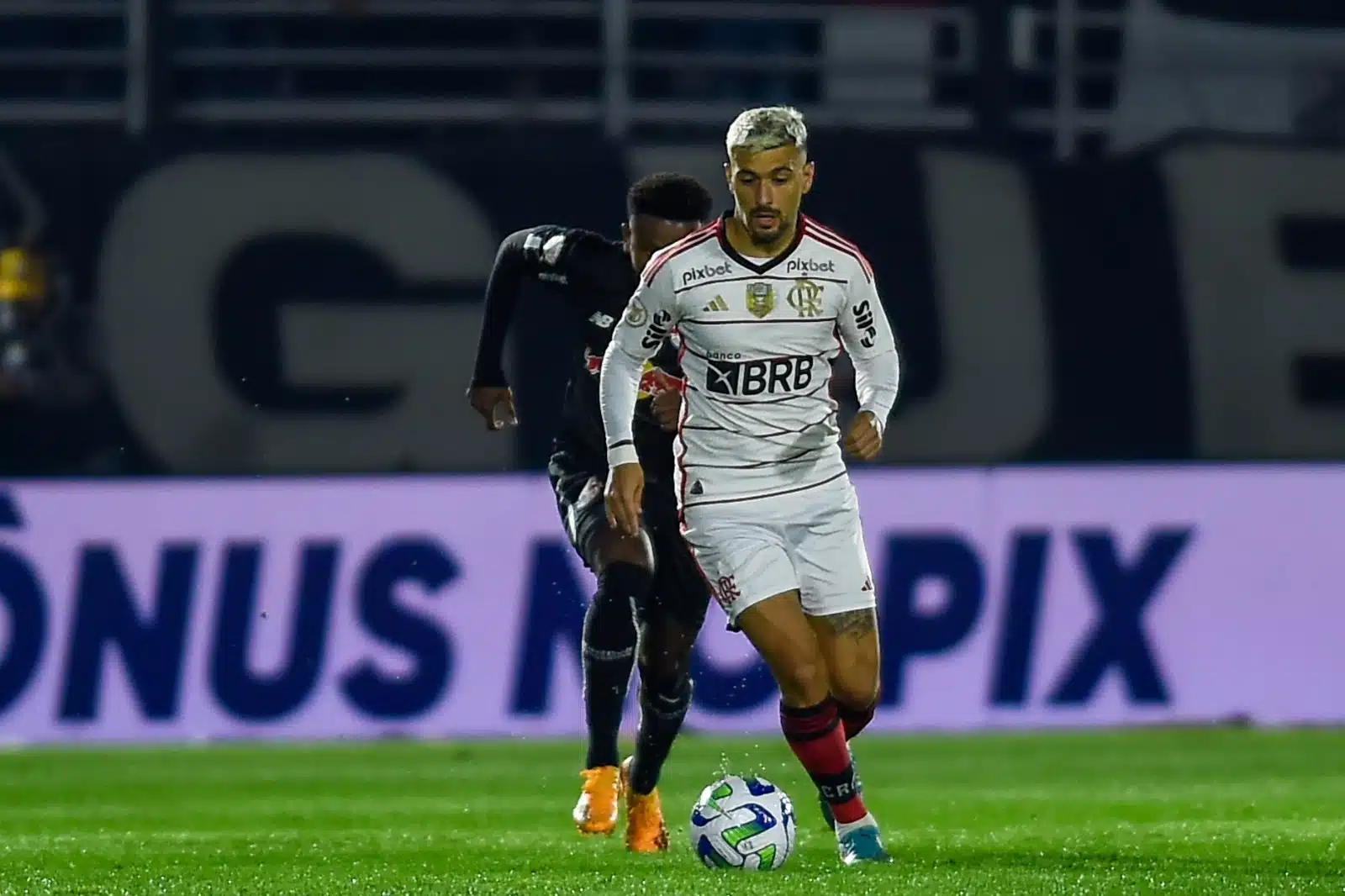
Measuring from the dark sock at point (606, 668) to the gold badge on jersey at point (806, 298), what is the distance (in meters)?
1.13

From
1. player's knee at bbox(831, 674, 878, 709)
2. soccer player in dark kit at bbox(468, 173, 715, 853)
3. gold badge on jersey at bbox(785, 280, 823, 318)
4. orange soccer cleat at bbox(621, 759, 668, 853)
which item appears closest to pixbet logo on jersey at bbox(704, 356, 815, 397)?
gold badge on jersey at bbox(785, 280, 823, 318)

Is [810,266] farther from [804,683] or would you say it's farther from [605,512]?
[605,512]

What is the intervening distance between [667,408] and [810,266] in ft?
2.60

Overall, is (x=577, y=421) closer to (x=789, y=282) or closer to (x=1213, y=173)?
(x=789, y=282)

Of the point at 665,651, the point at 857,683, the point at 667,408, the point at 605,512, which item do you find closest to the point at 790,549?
the point at 857,683

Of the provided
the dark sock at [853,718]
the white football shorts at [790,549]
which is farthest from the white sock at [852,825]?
the white football shorts at [790,549]

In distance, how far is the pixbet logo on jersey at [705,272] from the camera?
6406mm

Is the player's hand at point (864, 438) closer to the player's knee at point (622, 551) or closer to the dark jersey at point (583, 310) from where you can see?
the player's knee at point (622, 551)

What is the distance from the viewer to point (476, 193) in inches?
512

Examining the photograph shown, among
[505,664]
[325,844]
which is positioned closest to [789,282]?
[325,844]

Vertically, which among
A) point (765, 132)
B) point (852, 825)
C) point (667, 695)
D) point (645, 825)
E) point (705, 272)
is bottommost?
point (645, 825)

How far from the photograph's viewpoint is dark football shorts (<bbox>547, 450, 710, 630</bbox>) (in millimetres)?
7410

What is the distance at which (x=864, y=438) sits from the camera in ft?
20.8

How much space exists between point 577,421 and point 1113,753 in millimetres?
4987
